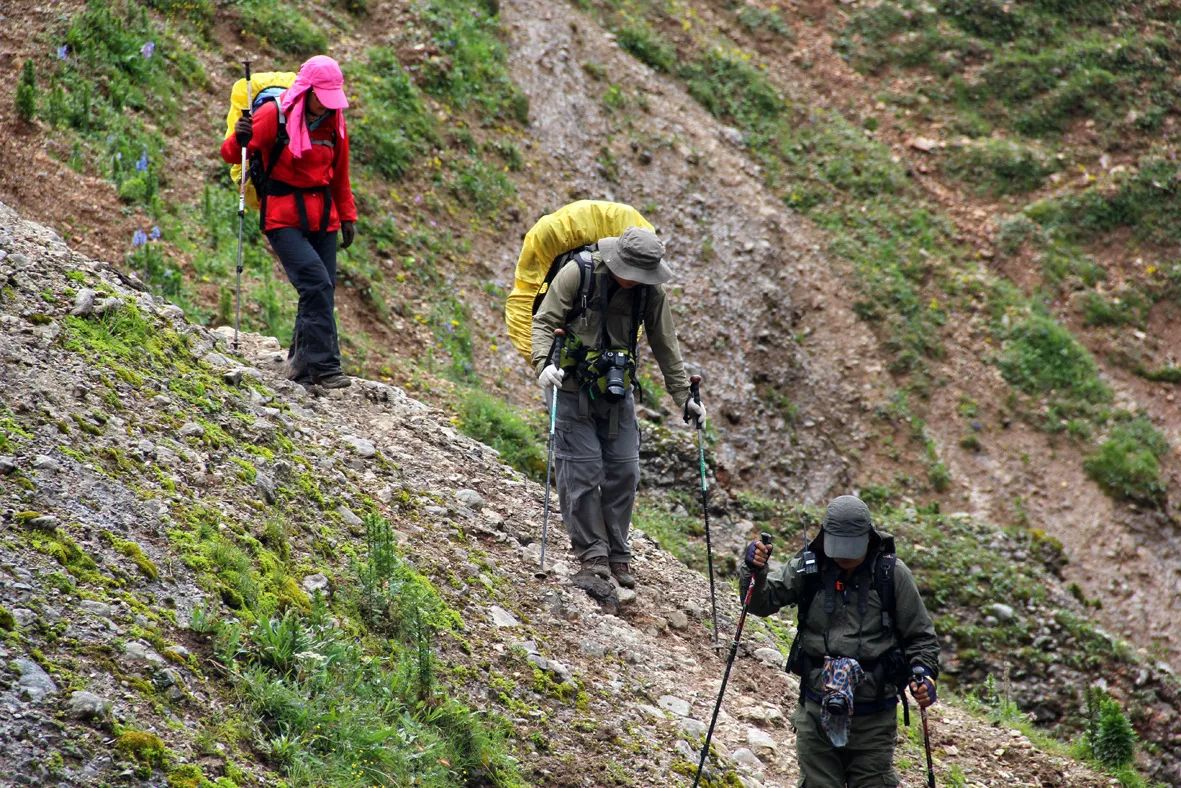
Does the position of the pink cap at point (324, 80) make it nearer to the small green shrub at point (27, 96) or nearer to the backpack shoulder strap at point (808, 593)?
the small green shrub at point (27, 96)

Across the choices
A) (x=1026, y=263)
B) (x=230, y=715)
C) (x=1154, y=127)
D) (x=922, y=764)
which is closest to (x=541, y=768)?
(x=230, y=715)

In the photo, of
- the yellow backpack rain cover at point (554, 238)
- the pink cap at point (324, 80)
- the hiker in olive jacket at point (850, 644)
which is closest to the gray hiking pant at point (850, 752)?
the hiker in olive jacket at point (850, 644)

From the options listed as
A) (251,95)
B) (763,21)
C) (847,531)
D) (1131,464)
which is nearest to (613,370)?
(847,531)

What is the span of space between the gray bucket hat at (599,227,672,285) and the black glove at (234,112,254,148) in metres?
3.20

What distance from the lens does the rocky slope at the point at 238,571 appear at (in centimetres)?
440

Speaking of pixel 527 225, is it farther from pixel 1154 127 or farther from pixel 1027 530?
A: pixel 1154 127

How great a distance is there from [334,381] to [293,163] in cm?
180

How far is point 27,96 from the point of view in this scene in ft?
37.0

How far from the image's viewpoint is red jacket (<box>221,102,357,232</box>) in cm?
883

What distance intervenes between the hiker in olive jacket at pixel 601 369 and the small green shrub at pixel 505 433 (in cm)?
318

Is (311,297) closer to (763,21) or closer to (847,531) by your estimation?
(847,531)

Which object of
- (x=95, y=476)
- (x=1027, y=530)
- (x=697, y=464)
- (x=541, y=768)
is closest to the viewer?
(x=95, y=476)

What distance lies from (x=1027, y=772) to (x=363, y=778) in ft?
20.7

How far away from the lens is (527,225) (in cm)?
1627
